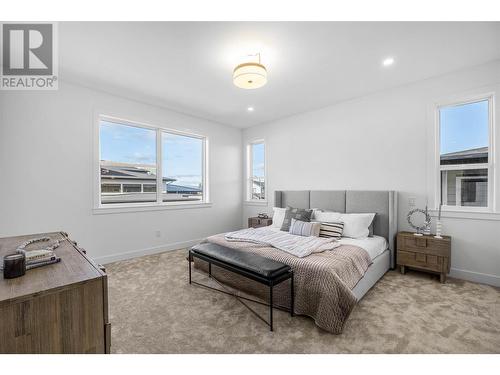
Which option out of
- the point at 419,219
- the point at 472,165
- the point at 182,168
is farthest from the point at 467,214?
the point at 182,168

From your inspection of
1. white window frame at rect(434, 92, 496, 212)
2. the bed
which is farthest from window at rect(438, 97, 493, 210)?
the bed

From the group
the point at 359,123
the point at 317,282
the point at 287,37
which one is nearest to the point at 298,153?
the point at 359,123

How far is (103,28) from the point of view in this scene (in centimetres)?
211

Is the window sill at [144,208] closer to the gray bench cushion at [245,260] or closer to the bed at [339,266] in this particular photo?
the bed at [339,266]

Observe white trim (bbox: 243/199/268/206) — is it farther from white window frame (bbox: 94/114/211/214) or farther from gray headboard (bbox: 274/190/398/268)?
white window frame (bbox: 94/114/211/214)

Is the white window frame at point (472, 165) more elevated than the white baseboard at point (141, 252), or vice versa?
the white window frame at point (472, 165)

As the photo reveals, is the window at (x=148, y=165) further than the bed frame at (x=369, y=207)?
Yes

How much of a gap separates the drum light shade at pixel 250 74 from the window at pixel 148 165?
2464 millimetres

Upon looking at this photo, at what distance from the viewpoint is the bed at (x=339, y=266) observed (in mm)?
1941

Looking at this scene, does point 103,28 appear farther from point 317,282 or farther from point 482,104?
point 482,104

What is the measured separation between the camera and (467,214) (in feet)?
9.51

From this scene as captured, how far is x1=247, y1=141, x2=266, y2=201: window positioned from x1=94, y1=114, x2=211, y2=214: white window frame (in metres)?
1.11

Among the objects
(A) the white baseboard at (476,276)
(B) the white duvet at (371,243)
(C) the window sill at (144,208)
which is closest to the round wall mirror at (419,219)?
(B) the white duvet at (371,243)

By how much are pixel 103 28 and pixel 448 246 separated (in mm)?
4409
